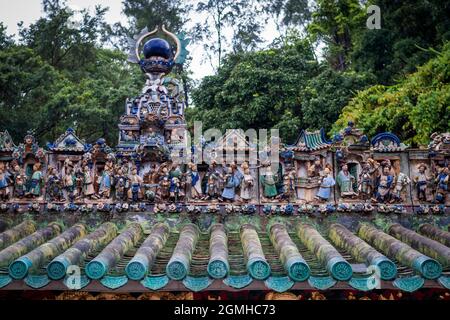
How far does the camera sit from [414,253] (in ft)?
19.2

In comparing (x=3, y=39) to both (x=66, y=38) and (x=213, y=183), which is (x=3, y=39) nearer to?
(x=66, y=38)

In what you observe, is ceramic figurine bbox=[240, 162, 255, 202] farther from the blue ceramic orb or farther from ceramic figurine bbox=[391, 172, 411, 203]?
the blue ceramic orb

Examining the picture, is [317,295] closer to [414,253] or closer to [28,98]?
[414,253]

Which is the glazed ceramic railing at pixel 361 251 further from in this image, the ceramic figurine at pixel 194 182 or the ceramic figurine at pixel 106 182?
the ceramic figurine at pixel 106 182

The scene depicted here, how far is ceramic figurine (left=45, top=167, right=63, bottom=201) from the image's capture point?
8.10 metres

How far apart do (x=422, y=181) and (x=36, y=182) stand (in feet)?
20.0

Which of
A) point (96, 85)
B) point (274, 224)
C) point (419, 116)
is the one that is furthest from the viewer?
point (96, 85)

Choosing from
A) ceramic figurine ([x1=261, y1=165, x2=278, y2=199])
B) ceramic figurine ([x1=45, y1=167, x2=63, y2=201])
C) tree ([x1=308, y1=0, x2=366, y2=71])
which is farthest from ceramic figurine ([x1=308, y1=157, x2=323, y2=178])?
tree ([x1=308, y1=0, x2=366, y2=71])

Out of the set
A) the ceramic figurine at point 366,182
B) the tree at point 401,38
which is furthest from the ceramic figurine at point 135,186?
the tree at point 401,38

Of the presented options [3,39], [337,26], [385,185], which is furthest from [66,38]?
[385,185]
